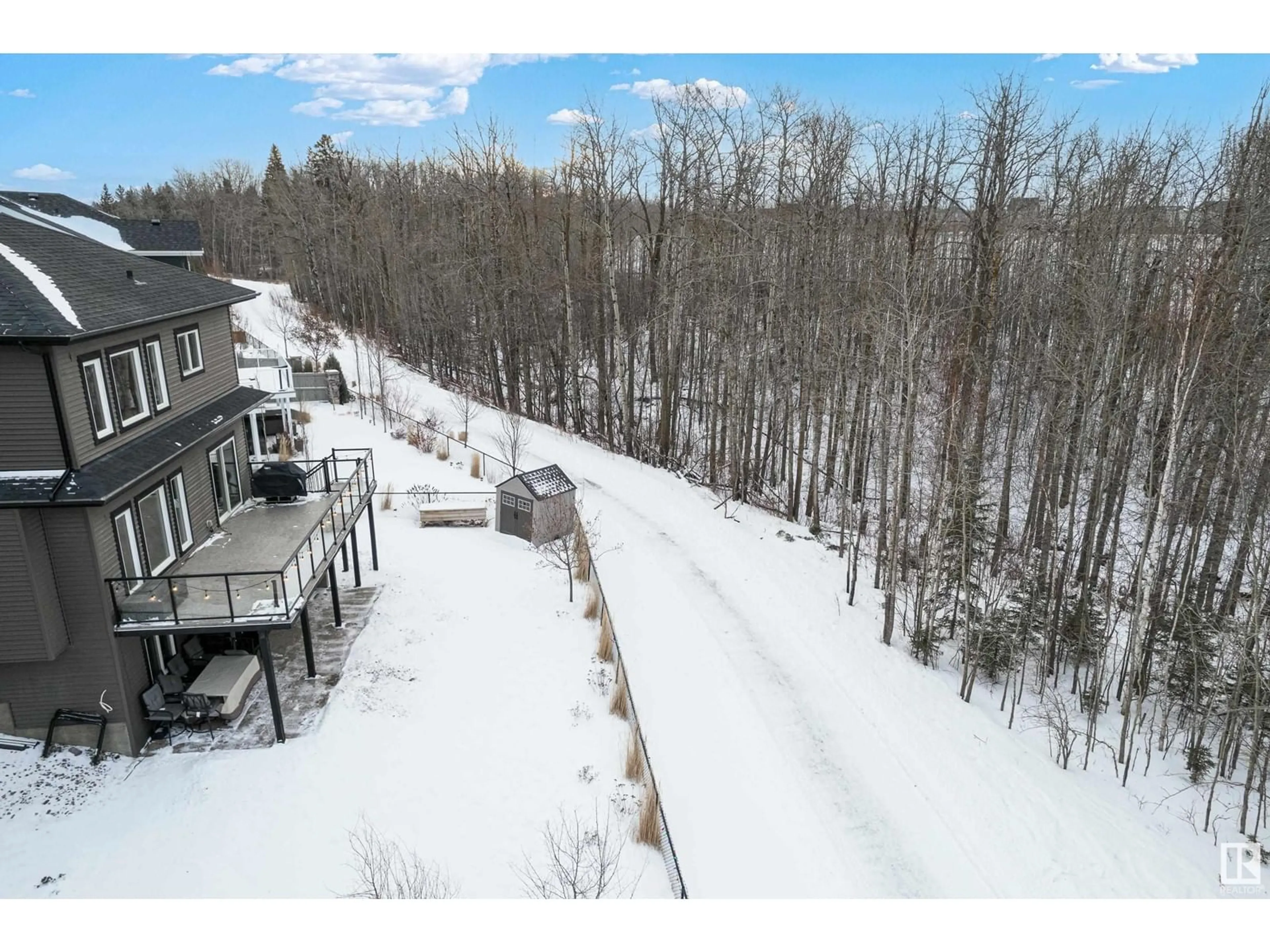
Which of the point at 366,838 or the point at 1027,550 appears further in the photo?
the point at 1027,550

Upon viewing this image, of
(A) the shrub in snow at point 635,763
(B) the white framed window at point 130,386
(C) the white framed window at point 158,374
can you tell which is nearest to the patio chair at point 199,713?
(B) the white framed window at point 130,386

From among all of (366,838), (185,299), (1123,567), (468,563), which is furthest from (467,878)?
(1123,567)

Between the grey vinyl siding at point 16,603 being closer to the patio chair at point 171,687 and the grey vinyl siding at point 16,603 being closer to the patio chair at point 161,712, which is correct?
the patio chair at point 161,712

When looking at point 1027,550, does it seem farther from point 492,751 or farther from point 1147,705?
point 492,751

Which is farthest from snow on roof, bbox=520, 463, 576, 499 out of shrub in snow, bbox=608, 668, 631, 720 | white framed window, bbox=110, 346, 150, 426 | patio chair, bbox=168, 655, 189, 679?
white framed window, bbox=110, 346, 150, 426

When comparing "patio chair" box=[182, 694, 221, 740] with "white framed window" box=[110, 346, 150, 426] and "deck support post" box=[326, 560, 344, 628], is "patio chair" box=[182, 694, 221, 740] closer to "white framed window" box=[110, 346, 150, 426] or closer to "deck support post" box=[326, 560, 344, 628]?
"deck support post" box=[326, 560, 344, 628]

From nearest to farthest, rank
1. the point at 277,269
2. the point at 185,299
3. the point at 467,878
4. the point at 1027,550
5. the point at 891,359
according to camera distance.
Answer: the point at 467,878 < the point at 185,299 < the point at 891,359 < the point at 1027,550 < the point at 277,269
